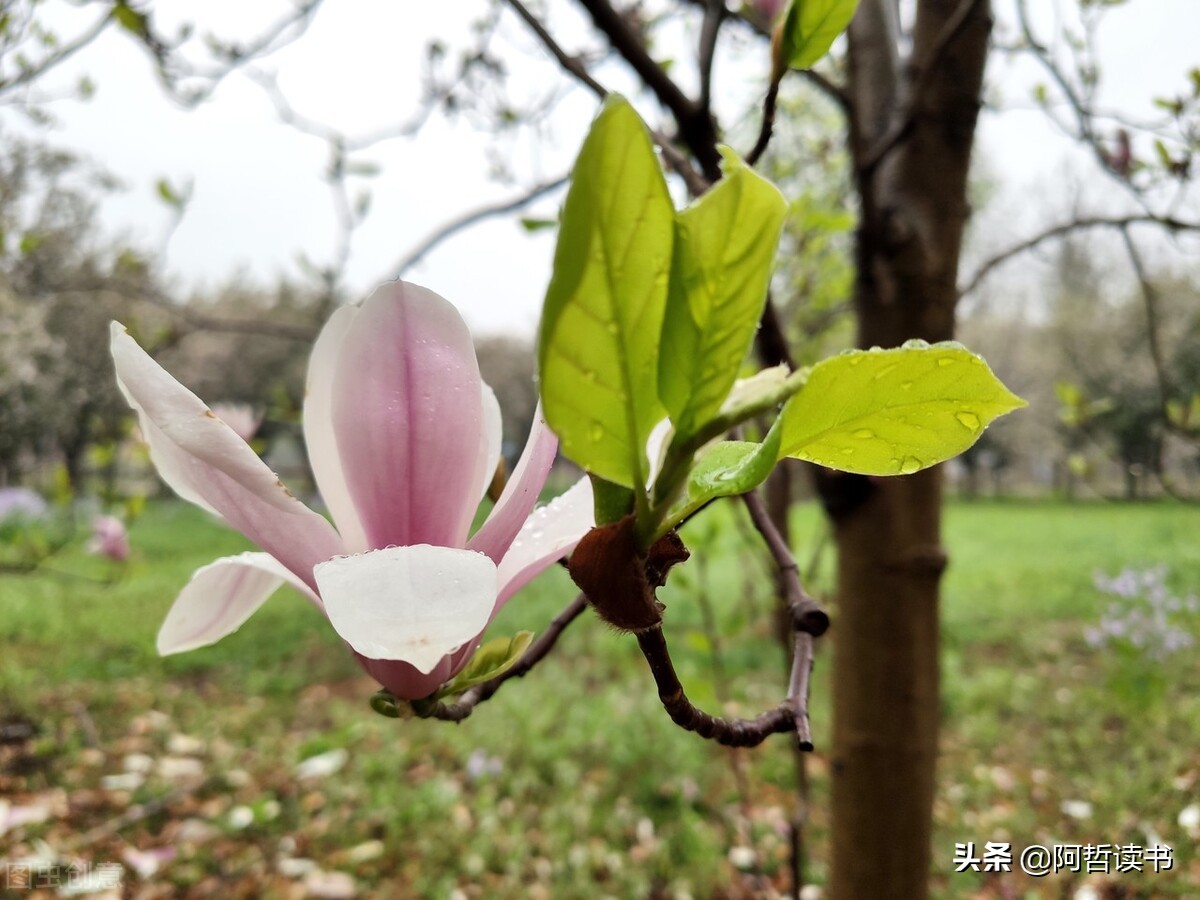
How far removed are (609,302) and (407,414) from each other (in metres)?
0.11

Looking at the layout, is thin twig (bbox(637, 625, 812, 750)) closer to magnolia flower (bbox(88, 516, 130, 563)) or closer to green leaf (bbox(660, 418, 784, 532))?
green leaf (bbox(660, 418, 784, 532))

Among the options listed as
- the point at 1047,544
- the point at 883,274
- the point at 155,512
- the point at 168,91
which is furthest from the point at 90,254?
the point at 1047,544

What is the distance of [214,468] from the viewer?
0.73 ft

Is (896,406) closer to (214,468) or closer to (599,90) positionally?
(214,468)

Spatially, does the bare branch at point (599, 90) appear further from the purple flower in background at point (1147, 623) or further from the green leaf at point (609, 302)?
the purple flower in background at point (1147, 623)

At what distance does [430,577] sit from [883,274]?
68cm

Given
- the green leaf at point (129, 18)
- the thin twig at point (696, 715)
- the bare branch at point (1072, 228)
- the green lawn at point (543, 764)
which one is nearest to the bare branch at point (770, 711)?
the thin twig at point (696, 715)

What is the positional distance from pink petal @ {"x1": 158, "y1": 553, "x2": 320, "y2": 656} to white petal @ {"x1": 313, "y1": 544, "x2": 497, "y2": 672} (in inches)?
4.3

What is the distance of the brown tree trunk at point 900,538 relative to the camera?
0.72 metres

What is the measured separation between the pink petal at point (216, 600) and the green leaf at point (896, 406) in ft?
0.63

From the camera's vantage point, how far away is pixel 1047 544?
570 cm

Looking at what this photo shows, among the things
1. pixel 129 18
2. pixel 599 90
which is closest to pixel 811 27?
pixel 599 90

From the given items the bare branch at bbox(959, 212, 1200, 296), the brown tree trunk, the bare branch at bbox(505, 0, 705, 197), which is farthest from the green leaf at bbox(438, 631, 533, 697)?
the bare branch at bbox(959, 212, 1200, 296)

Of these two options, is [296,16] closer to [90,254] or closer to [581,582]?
[581,582]
